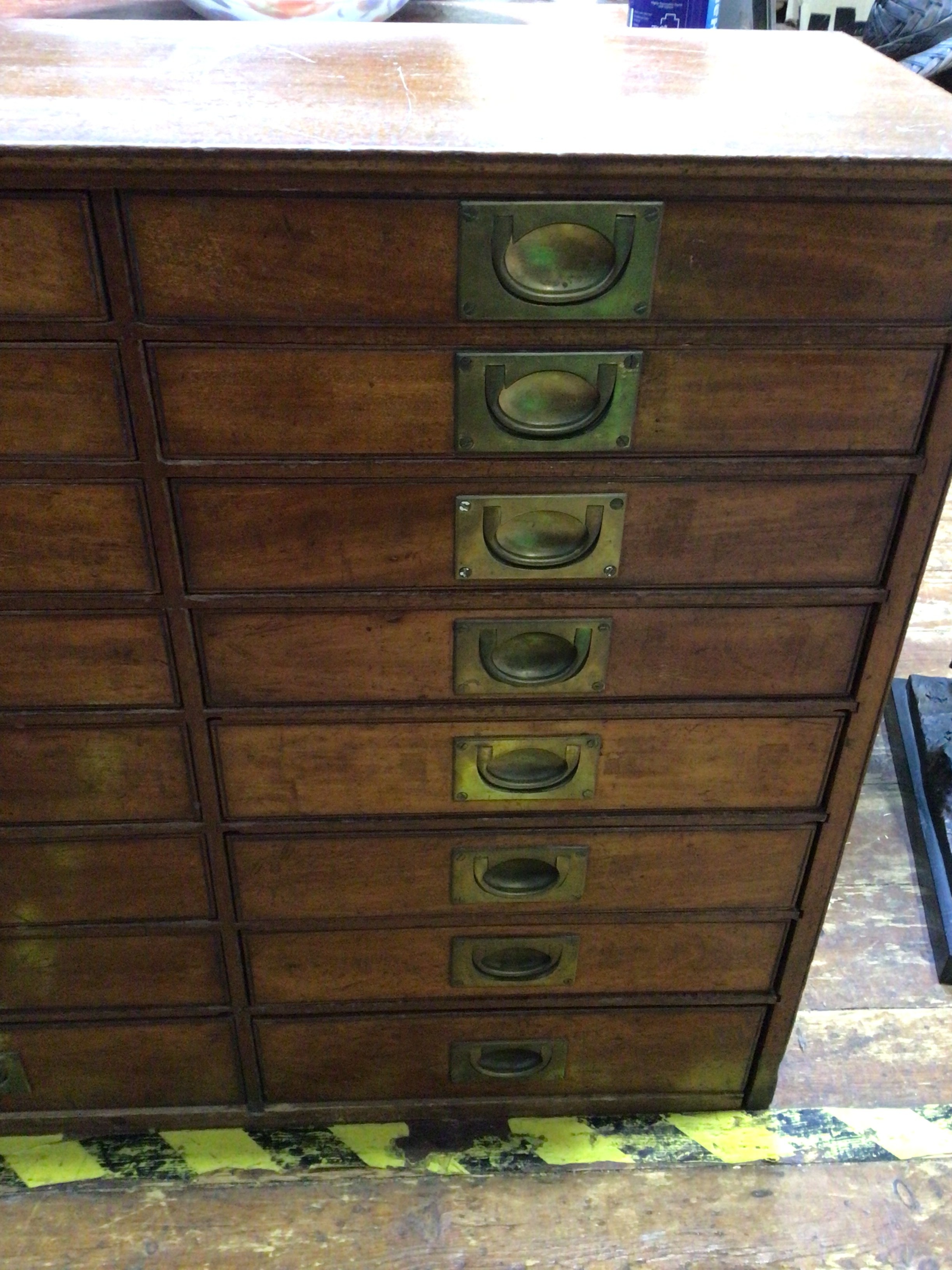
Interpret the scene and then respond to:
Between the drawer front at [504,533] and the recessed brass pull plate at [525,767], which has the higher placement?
the drawer front at [504,533]

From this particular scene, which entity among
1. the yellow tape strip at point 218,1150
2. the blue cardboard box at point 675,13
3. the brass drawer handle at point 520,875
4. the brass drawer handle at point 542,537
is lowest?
the yellow tape strip at point 218,1150

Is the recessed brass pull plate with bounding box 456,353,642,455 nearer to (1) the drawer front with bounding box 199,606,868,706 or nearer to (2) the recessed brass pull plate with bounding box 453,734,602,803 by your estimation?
(1) the drawer front with bounding box 199,606,868,706

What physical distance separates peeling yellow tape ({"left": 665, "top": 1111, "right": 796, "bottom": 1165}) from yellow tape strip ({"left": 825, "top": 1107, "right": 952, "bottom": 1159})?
0.08m

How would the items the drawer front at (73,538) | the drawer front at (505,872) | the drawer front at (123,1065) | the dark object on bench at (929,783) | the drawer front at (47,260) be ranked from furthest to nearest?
the dark object on bench at (929,783)
the drawer front at (123,1065)
the drawer front at (505,872)
the drawer front at (73,538)
the drawer front at (47,260)

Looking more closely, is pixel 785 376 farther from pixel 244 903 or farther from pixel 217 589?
pixel 244 903

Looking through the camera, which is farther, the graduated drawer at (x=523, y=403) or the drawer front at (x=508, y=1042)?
the drawer front at (x=508, y=1042)

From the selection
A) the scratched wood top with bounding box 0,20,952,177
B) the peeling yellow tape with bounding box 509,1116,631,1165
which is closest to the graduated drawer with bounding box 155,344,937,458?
the scratched wood top with bounding box 0,20,952,177

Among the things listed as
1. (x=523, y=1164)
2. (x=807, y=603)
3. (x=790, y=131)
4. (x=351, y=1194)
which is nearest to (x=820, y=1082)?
(x=523, y=1164)

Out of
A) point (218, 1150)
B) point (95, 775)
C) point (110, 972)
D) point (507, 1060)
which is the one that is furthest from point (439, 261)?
point (218, 1150)

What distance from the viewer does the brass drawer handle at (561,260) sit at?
30.6 inches

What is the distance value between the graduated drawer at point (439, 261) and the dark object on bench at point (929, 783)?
98 centimetres

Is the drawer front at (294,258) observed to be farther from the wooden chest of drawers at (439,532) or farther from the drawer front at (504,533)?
the drawer front at (504,533)

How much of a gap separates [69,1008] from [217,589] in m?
0.55

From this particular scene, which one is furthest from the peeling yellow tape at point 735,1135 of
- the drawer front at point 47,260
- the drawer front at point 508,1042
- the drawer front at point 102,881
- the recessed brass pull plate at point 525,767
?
the drawer front at point 47,260
